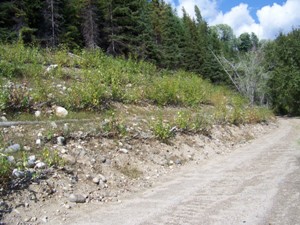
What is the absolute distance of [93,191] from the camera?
22.7 ft

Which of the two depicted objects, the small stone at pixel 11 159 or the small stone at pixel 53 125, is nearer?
the small stone at pixel 11 159

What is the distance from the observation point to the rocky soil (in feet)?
19.6

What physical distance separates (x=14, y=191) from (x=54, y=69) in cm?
697

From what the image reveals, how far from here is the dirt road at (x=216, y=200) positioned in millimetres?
5508

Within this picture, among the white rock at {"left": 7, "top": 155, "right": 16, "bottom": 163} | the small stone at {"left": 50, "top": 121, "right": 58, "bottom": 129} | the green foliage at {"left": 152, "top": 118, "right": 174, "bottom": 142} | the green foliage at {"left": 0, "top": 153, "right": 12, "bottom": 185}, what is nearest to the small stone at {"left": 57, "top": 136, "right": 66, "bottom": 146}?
the small stone at {"left": 50, "top": 121, "right": 58, "bottom": 129}

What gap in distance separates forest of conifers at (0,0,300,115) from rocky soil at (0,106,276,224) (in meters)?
9.23

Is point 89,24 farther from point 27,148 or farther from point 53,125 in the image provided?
point 27,148

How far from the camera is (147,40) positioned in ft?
107

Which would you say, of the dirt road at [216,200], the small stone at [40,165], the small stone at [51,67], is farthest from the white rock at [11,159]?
the small stone at [51,67]

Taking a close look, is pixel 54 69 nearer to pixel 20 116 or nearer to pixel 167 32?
pixel 20 116

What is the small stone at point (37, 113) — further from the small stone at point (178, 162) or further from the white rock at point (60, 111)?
the small stone at point (178, 162)

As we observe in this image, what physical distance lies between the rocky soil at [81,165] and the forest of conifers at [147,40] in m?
9.23

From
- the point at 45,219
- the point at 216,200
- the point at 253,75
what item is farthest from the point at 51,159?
the point at 253,75

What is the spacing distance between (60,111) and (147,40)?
24.2 m
